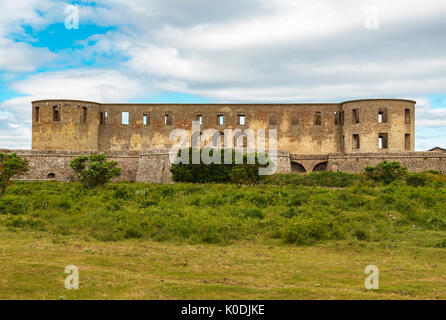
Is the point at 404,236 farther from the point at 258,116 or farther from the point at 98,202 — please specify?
the point at 258,116

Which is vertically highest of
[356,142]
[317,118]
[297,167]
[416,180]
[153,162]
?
[317,118]

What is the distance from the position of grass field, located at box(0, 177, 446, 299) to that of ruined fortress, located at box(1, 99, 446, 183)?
929 cm

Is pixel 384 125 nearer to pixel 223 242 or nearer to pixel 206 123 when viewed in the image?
pixel 206 123

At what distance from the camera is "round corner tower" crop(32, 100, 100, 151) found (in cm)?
3216

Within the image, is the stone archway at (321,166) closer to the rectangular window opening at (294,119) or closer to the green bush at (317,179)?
the rectangular window opening at (294,119)

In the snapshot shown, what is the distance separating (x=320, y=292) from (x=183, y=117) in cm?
2746

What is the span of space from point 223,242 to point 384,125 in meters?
22.4

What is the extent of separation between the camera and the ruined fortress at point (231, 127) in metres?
29.2

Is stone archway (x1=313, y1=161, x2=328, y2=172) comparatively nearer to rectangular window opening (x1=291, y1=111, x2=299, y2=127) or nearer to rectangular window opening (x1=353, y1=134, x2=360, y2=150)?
rectangular window opening (x1=353, y1=134, x2=360, y2=150)

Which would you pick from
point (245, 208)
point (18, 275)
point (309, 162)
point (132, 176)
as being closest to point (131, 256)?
point (18, 275)

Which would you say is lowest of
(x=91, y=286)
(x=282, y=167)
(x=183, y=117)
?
(x=91, y=286)

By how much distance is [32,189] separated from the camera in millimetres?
21125

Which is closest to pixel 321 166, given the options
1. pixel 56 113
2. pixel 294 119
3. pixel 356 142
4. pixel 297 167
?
pixel 297 167

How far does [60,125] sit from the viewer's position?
3216cm
